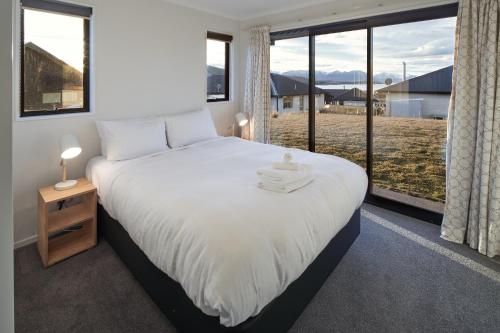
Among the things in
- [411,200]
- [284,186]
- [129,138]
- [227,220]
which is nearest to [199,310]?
[227,220]

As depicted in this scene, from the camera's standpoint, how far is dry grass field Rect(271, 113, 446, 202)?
309 centimetres

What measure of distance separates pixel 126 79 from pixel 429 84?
3182 millimetres

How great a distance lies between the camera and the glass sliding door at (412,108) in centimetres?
291

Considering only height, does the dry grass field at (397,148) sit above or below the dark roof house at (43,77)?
below

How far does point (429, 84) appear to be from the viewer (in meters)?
3.00

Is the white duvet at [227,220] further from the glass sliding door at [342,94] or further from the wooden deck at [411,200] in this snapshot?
the glass sliding door at [342,94]

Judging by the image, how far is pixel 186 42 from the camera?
12.1ft

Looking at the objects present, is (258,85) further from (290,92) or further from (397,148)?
(397,148)

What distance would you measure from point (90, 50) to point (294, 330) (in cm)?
302

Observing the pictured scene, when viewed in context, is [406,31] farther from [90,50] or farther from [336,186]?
[90,50]

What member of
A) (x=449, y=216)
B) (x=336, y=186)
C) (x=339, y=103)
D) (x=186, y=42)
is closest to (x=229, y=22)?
(x=186, y=42)

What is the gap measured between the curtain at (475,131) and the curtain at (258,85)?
88.1 inches

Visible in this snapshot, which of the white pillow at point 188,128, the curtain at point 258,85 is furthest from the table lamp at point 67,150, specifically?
the curtain at point 258,85

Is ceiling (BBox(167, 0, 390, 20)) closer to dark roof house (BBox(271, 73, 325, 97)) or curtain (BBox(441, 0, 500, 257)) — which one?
dark roof house (BBox(271, 73, 325, 97))
